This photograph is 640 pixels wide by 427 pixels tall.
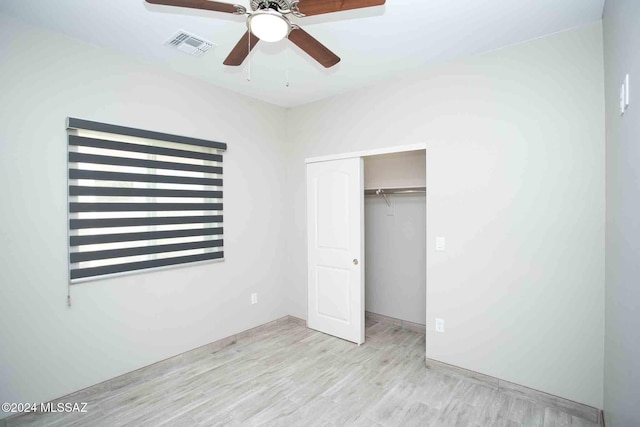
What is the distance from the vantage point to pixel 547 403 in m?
2.30

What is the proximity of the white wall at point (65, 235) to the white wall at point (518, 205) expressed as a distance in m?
2.09

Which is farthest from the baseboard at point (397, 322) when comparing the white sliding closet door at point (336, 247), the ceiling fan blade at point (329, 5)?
the ceiling fan blade at point (329, 5)

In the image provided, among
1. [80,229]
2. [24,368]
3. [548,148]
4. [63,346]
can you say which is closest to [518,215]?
[548,148]

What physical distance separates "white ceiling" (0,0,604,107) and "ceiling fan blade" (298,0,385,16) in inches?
20.1

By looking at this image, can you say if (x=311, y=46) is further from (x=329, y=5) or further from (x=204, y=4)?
(x=204, y=4)

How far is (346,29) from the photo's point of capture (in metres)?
2.22

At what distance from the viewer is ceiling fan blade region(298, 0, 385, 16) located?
55.9 inches

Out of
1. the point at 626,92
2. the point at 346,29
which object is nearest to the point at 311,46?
the point at 346,29

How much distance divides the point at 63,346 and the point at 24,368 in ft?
0.76

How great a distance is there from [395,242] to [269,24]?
3.01 m

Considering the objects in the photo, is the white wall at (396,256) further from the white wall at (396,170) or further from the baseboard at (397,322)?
the white wall at (396,170)

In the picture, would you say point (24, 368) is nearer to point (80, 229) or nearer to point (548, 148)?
point (80, 229)

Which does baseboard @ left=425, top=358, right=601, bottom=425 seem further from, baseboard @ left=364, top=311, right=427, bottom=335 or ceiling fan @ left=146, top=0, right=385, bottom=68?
ceiling fan @ left=146, top=0, right=385, bottom=68

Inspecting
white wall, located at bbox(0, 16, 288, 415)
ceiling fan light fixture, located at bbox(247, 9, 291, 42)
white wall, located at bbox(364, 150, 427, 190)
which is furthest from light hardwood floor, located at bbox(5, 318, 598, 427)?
ceiling fan light fixture, located at bbox(247, 9, 291, 42)
